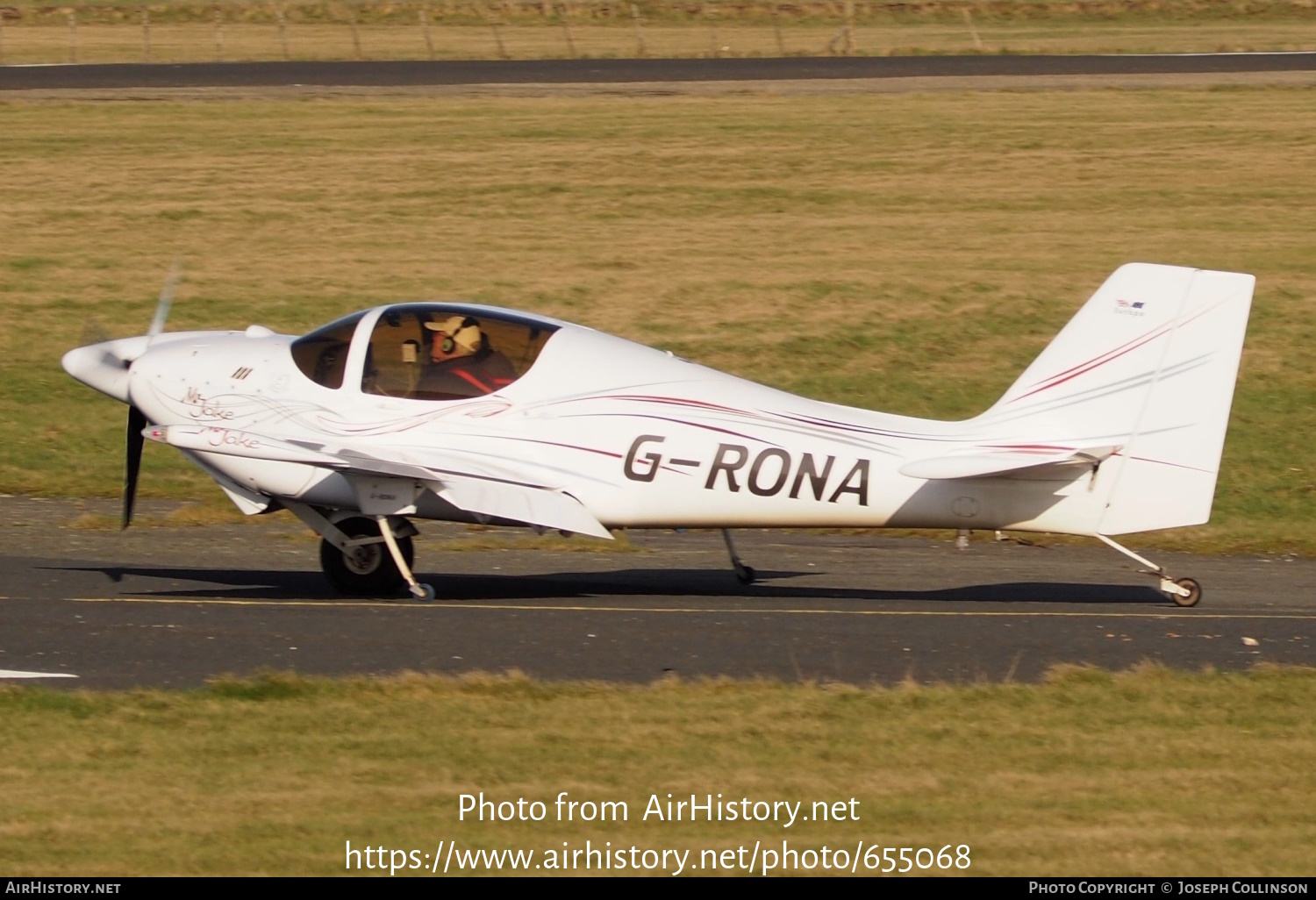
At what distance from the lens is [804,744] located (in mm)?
8320

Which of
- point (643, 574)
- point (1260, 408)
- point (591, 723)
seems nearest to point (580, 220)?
point (1260, 408)

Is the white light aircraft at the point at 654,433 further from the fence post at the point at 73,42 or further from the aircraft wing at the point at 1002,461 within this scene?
the fence post at the point at 73,42

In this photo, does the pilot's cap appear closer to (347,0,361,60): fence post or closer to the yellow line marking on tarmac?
the yellow line marking on tarmac

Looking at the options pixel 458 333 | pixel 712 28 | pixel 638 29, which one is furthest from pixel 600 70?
pixel 458 333

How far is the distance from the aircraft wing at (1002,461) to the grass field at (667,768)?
6.16 ft

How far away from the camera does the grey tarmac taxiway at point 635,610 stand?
10.5 m

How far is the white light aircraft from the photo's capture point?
1141 centimetres

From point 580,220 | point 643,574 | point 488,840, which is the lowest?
point 488,840

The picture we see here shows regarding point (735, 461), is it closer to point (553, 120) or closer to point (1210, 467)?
point (1210, 467)

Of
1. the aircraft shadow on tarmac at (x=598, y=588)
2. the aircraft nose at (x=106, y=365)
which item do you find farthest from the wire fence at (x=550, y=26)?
the aircraft shadow on tarmac at (x=598, y=588)

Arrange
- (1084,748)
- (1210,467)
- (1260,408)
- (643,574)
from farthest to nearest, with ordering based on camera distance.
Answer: (1260,408) → (643,574) → (1210,467) → (1084,748)

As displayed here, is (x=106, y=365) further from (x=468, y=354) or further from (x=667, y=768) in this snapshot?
(x=667, y=768)

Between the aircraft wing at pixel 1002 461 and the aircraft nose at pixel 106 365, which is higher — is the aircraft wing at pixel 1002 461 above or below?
below

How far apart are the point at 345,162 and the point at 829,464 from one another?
65.3 ft
